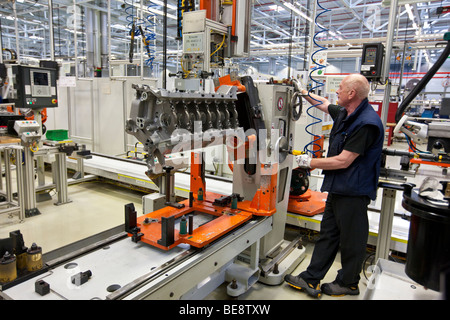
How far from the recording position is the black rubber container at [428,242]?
109cm

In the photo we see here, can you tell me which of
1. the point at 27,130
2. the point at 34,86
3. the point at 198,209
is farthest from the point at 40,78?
the point at 198,209

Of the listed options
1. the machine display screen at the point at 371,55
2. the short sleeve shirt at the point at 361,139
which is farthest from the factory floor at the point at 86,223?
the machine display screen at the point at 371,55

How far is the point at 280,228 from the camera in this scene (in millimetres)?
3084

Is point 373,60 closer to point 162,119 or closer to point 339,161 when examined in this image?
point 339,161

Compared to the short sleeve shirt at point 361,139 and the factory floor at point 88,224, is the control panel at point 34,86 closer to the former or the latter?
the factory floor at point 88,224

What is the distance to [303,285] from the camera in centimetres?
266

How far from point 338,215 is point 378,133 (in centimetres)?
68

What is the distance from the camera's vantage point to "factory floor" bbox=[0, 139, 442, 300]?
8.84 ft

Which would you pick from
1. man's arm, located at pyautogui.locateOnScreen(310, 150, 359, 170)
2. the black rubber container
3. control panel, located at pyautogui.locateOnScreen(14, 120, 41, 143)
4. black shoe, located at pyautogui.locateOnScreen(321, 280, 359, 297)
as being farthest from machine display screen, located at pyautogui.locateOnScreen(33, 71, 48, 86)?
the black rubber container

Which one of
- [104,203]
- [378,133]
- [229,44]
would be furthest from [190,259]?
[104,203]

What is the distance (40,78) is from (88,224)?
2082 mm

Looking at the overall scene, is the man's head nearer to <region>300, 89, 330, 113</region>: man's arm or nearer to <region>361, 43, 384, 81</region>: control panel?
<region>300, 89, 330, 113</region>: man's arm

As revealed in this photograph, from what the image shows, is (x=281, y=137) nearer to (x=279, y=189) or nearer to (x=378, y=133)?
(x=279, y=189)

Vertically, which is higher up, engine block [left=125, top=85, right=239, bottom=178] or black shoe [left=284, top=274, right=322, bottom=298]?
engine block [left=125, top=85, right=239, bottom=178]
